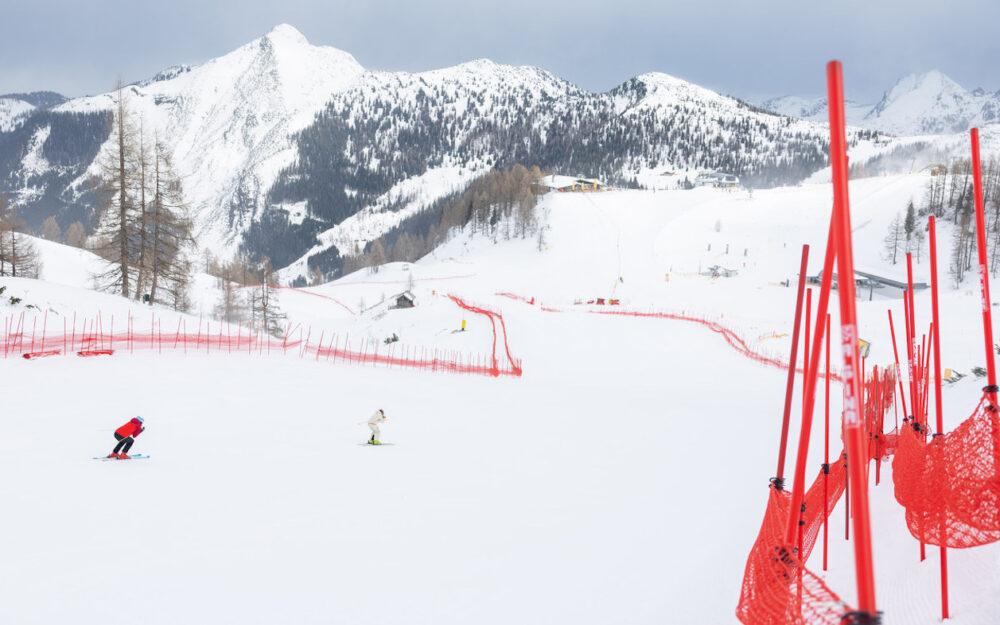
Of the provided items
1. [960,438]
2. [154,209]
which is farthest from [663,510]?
[154,209]

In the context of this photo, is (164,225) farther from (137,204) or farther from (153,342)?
(153,342)

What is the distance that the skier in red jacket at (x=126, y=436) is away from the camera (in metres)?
12.0

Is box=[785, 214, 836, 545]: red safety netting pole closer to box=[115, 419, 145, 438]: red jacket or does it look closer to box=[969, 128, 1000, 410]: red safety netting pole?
box=[969, 128, 1000, 410]: red safety netting pole

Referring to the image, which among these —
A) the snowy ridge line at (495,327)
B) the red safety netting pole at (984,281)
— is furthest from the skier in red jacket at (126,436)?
the snowy ridge line at (495,327)

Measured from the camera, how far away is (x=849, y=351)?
109 inches

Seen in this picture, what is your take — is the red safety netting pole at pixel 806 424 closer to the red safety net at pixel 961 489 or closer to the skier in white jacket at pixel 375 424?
the red safety net at pixel 961 489

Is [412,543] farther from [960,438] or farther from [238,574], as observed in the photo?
[960,438]

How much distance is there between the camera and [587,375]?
31016mm

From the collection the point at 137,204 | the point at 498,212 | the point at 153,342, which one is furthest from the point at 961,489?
the point at 498,212

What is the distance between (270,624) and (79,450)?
341 inches

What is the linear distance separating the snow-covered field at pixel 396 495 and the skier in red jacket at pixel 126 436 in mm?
283

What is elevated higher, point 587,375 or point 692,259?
point 692,259

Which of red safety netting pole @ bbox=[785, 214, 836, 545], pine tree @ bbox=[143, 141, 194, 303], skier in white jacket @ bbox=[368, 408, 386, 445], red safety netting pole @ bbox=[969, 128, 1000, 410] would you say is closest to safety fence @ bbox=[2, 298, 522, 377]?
pine tree @ bbox=[143, 141, 194, 303]

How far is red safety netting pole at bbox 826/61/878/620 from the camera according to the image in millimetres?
2414
